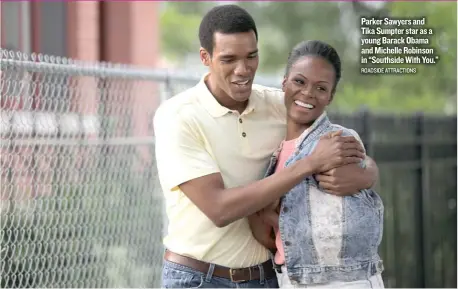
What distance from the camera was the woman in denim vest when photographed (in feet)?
9.42

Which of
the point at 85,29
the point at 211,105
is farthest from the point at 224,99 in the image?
the point at 85,29

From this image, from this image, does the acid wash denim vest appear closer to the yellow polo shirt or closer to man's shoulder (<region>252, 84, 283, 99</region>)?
the yellow polo shirt

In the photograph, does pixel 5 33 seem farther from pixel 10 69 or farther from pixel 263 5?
pixel 263 5

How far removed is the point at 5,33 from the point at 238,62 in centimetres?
586

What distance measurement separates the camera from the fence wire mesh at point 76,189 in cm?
427

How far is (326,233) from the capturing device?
113 inches

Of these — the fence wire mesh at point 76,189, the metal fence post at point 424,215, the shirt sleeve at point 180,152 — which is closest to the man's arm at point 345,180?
the shirt sleeve at point 180,152

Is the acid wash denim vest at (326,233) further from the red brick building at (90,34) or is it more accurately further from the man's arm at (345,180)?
the red brick building at (90,34)

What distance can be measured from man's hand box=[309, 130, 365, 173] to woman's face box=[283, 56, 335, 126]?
5.9 inches

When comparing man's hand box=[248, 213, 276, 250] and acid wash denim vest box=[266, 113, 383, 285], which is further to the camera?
man's hand box=[248, 213, 276, 250]

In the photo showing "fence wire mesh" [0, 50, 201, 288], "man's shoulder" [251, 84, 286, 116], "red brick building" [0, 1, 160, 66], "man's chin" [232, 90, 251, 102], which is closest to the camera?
"man's chin" [232, 90, 251, 102]

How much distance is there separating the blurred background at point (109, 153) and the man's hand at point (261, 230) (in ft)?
4.92

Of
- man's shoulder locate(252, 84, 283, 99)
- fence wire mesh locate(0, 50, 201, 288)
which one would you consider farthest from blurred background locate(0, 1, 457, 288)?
man's shoulder locate(252, 84, 283, 99)

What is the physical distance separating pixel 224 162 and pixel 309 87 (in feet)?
1.34
